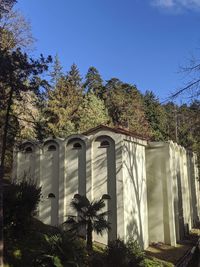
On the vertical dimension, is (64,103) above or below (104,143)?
above

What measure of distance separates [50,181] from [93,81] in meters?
50.5

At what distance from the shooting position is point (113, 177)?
18469 millimetres

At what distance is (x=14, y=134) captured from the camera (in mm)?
11289

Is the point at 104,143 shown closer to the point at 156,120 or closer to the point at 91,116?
the point at 91,116

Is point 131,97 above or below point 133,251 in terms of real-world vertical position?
above

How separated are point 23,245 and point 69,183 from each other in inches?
295

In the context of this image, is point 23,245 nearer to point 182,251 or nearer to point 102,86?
point 182,251

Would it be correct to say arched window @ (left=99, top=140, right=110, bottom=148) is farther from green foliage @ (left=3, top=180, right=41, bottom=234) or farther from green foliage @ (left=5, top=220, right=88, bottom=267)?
green foliage @ (left=5, top=220, right=88, bottom=267)

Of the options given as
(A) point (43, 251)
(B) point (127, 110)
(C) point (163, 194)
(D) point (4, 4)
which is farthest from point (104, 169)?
(B) point (127, 110)

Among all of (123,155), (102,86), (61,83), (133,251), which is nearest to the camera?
(133,251)

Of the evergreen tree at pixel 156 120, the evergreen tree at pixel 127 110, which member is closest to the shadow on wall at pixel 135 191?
the evergreen tree at pixel 127 110

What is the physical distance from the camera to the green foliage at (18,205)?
12281mm

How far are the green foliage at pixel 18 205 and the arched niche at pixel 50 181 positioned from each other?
5928 millimetres

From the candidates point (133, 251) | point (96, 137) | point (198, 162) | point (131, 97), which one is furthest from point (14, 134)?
point (131, 97)
